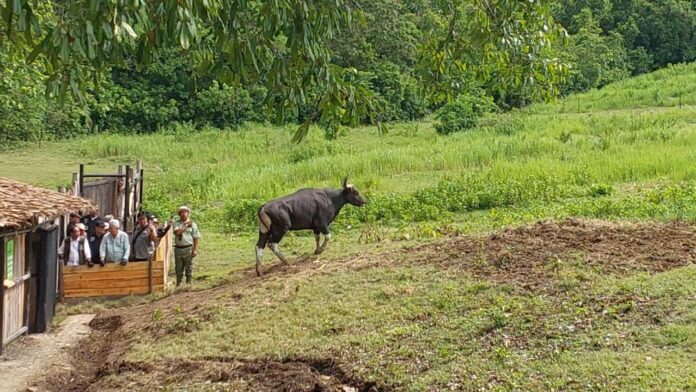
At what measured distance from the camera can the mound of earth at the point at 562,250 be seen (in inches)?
369

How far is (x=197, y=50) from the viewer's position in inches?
194

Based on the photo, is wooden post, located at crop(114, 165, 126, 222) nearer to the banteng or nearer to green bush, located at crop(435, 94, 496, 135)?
the banteng

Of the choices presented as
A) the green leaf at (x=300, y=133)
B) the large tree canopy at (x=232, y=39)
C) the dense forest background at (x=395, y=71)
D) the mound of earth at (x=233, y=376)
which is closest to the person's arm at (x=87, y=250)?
the mound of earth at (x=233, y=376)

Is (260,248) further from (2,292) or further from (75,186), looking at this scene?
(2,292)

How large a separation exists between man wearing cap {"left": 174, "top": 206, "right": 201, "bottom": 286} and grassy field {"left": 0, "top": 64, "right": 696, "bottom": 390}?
1.12ft

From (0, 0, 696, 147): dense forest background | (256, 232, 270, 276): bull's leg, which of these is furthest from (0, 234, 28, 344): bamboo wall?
(0, 0, 696, 147): dense forest background

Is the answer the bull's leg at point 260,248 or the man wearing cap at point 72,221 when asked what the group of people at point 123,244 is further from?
the bull's leg at point 260,248

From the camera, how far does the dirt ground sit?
316 inches

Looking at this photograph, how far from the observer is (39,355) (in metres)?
10.2

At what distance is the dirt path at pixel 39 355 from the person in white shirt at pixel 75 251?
3.47 ft

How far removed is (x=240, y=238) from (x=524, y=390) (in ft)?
33.5

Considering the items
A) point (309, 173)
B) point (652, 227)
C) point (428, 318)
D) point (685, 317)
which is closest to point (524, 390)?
point (685, 317)

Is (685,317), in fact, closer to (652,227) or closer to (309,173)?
(652,227)

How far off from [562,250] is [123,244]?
20.6 feet
